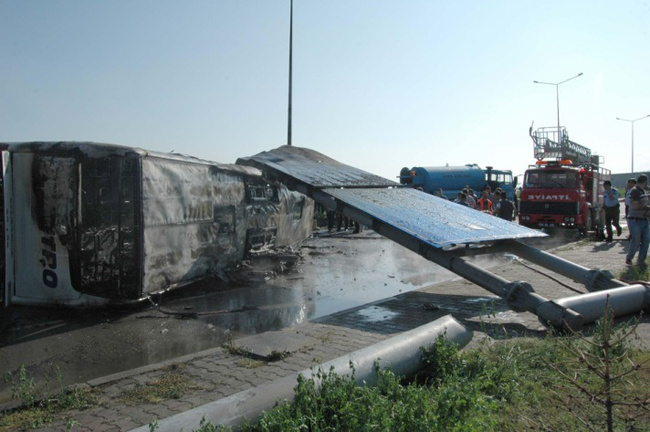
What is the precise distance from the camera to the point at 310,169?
37.8 ft

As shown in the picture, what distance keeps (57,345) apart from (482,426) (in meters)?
5.14

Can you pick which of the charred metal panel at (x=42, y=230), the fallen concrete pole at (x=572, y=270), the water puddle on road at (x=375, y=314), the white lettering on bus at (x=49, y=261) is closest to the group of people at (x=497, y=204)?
the fallen concrete pole at (x=572, y=270)

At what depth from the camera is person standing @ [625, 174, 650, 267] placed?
10.9 meters

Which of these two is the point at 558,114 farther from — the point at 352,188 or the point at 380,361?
the point at 380,361

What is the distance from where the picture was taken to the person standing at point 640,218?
35.8 ft

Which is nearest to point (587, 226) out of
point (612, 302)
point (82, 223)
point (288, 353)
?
point (612, 302)

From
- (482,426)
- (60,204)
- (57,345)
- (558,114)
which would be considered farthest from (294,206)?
(558,114)

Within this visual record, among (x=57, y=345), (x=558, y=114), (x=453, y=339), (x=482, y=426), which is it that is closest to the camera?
(x=482, y=426)

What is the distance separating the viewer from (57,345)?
636 centimetres

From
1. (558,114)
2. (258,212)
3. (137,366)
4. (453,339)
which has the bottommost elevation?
(137,366)

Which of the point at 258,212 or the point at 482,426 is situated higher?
the point at 258,212

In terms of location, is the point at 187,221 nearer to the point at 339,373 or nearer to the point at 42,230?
the point at 42,230

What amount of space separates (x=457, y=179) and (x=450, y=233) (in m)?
31.3

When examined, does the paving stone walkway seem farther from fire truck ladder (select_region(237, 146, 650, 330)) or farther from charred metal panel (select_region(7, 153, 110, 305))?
charred metal panel (select_region(7, 153, 110, 305))
